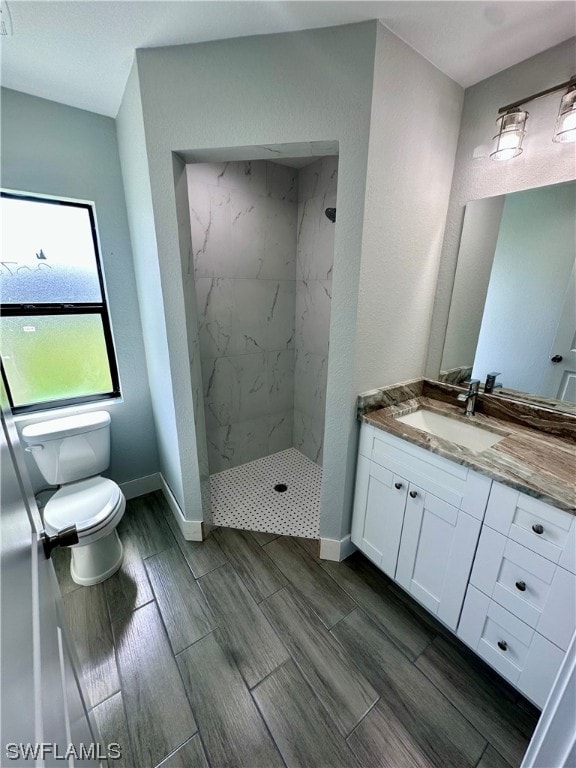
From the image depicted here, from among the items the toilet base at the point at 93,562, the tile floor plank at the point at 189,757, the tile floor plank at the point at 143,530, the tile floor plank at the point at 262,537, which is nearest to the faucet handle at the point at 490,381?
the tile floor plank at the point at 262,537

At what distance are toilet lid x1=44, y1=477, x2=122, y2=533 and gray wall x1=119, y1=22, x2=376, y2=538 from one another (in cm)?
127

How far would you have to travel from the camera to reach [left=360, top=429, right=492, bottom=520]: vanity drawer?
1196 mm

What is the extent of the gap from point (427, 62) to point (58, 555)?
3231 millimetres

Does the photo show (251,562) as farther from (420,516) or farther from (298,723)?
(420,516)

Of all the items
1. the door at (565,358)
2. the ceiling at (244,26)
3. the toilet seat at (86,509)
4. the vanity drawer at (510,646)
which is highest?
the ceiling at (244,26)

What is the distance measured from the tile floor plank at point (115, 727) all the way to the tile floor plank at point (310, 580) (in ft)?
2.81

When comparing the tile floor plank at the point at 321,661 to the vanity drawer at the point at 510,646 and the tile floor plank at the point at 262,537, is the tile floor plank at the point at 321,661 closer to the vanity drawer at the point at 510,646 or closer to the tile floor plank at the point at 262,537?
the tile floor plank at the point at 262,537

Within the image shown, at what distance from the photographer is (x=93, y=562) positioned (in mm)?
1646

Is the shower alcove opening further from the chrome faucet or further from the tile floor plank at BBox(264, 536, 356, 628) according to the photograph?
the chrome faucet

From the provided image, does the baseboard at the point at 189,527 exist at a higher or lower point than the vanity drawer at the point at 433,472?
lower

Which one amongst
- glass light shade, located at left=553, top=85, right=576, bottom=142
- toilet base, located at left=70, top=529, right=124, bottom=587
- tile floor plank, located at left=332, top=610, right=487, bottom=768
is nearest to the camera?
tile floor plank, located at left=332, top=610, right=487, bottom=768

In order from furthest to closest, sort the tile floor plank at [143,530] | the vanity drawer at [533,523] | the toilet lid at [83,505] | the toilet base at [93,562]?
the tile floor plank at [143,530] < the toilet base at [93,562] < the toilet lid at [83,505] < the vanity drawer at [533,523]

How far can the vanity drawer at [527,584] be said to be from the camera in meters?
0.99

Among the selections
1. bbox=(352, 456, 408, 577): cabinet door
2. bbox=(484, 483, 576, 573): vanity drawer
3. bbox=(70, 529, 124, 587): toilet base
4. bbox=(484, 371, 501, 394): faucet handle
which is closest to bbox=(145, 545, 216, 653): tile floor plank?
bbox=(70, 529, 124, 587): toilet base
